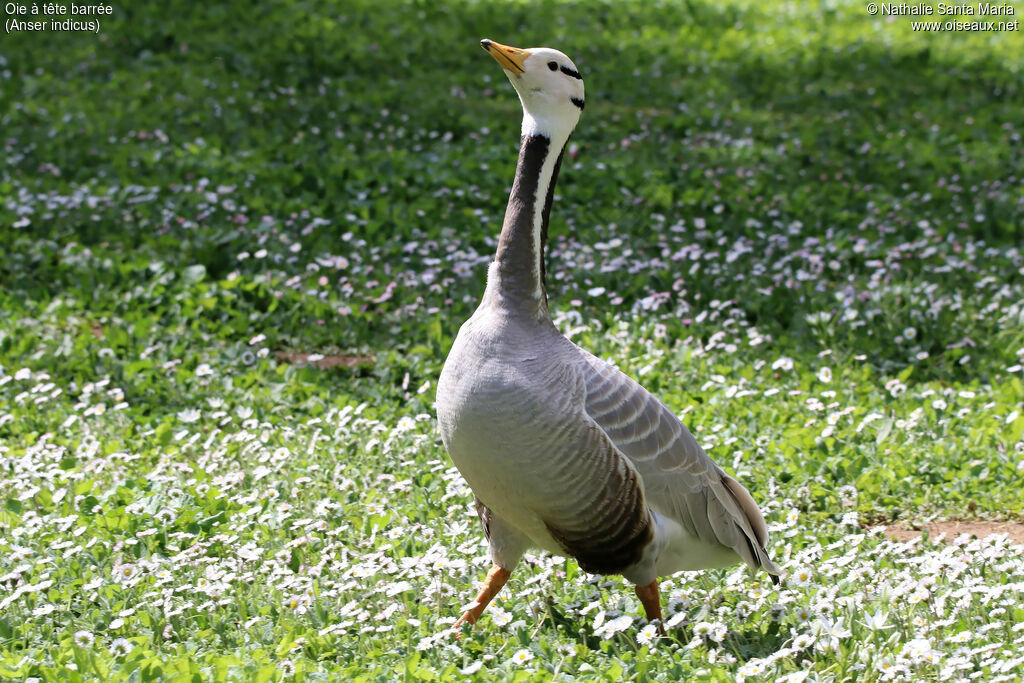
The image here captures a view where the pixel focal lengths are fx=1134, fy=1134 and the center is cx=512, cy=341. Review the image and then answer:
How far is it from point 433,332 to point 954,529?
334 centimetres

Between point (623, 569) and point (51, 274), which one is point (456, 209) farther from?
point (623, 569)

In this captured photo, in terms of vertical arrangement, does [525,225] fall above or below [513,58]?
below

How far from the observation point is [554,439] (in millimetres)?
3883

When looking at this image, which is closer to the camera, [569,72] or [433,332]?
[569,72]

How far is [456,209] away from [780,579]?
614 centimetres

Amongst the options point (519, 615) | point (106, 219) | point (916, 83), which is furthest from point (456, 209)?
point (916, 83)

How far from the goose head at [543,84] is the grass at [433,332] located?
66.4 inches

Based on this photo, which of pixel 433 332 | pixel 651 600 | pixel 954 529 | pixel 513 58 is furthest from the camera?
pixel 433 332

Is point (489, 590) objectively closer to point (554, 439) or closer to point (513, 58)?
point (554, 439)

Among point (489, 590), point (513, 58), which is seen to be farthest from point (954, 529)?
point (513, 58)

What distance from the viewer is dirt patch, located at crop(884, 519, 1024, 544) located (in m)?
5.23


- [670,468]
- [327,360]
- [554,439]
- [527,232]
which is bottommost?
[327,360]

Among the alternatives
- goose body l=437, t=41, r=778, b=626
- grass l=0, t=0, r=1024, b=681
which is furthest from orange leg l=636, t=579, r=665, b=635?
grass l=0, t=0, r=1024, b=681

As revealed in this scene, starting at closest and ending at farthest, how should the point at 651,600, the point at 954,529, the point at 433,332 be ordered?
the point at 651,600
the point at 954,529
the point at 433,332
